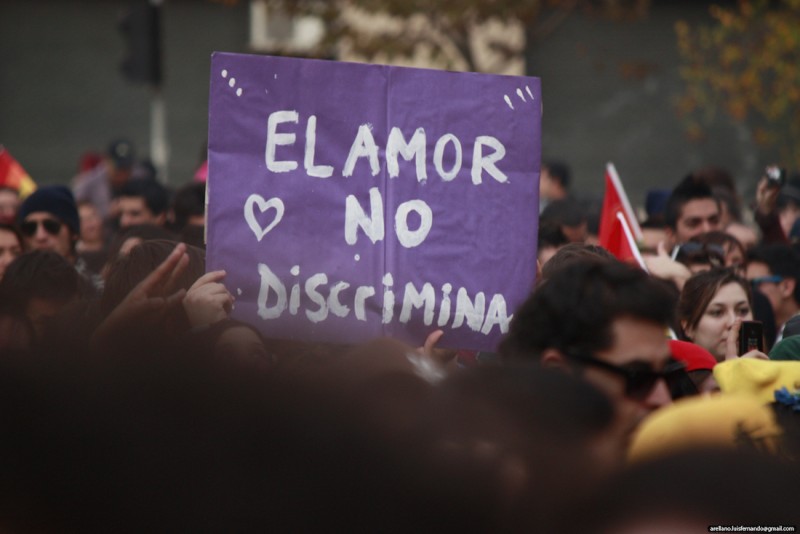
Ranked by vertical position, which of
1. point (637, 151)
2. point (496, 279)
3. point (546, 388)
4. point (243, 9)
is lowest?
point (546, 388)

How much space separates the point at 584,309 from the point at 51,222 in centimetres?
518

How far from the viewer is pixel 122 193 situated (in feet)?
31.4

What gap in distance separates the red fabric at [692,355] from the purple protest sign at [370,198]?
57cm

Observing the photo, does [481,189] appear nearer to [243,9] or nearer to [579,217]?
[579,217]

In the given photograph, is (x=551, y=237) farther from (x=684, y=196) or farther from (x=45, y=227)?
(x=45, y=227)

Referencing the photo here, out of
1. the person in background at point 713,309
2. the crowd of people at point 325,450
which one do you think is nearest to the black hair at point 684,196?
the person in background at point 713,309

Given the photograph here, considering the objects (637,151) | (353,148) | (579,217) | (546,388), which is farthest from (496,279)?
(637,151)

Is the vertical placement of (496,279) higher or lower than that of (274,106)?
lower

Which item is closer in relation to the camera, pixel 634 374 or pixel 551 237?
pixel 634 374

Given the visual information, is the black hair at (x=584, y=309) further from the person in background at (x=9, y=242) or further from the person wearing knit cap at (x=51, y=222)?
the person wearing knit cap at (x=51, y=222)

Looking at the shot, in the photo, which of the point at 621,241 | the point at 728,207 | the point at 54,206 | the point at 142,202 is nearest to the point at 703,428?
the point at 621,241

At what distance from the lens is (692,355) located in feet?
15.0

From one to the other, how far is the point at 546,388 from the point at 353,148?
106 inches

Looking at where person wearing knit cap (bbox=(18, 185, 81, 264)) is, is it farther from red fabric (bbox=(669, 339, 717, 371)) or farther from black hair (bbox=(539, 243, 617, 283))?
red fabric (bbox=(669, 339, 717, 371))
